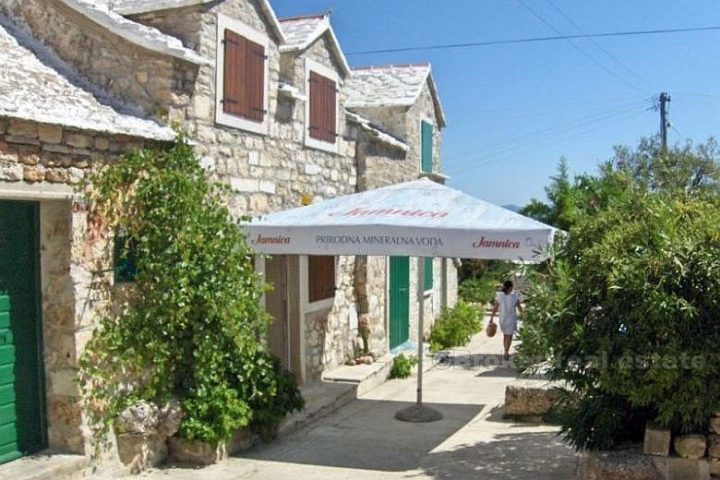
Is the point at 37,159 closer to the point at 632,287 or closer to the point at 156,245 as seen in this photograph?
the point at 156,245

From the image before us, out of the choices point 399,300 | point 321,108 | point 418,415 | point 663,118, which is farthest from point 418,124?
point 663,118

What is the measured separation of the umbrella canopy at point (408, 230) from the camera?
6906mm

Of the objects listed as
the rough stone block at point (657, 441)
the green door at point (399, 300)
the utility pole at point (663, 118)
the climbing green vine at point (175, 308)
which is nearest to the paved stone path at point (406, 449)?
the climbing green vine at point (175, 308)

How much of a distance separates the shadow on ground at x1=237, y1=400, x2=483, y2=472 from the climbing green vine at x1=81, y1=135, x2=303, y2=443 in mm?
713

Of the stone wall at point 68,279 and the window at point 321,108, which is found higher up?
the window at point 321,108

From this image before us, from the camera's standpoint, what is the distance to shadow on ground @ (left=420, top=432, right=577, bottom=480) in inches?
257

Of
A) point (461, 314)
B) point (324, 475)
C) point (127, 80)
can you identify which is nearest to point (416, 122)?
point (461, 314)

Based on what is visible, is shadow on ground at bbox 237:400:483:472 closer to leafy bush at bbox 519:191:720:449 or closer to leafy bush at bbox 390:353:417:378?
leafy bush at bbox 519:191:720:449

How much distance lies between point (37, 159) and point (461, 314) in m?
11.3

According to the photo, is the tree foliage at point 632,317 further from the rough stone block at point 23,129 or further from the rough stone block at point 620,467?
the rough stone block at point 23,129

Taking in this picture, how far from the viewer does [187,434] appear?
6785 millimetres

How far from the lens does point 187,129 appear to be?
7.50 m

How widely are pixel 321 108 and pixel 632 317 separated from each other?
19.4 ft

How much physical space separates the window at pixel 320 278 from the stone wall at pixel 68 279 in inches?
164
